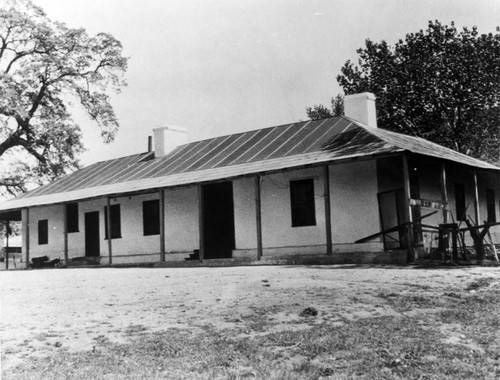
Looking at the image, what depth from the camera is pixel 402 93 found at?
131 ft

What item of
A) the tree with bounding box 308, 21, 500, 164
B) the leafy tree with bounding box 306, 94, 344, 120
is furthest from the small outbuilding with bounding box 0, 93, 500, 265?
the leafy tree with bounding box 306, 94, 344, 120

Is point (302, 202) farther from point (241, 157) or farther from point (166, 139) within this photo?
point (166, 139)

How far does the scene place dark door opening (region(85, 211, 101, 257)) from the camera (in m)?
26.1

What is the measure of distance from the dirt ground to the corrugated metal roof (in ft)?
16.8

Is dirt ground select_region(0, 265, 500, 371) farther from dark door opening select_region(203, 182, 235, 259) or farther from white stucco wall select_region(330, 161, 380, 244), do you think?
dark door opening select_region(203, 182, 235, 259)

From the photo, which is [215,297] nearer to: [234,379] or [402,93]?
[234,379]

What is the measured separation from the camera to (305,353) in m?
6.30

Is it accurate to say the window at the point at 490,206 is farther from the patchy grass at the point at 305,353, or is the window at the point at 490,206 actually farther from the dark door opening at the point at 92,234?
the patchy grass at the point at 305,353

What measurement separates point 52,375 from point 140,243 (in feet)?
60.1

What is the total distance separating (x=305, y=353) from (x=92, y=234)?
21400 millimetres

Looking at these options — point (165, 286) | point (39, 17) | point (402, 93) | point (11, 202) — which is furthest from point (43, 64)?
point (165, 286)

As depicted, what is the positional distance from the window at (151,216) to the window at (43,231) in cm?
685

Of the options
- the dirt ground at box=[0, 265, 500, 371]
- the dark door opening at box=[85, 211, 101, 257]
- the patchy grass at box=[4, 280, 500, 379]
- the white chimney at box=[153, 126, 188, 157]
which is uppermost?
the white chimney at box=[153, 126, 188, 157]

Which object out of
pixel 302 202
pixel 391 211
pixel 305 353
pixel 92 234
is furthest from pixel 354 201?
pixel 92 234
